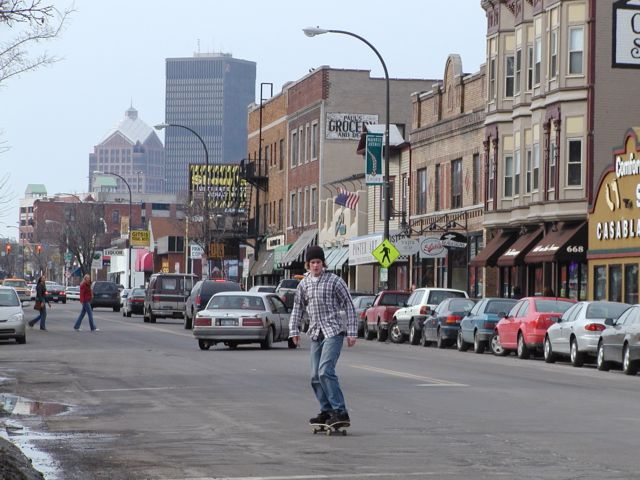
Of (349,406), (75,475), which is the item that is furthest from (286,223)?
(75,475)

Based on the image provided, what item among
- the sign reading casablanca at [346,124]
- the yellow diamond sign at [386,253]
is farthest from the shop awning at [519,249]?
the sign reading casablanca at [346,124]

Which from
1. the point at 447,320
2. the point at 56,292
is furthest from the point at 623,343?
the point at 56,292

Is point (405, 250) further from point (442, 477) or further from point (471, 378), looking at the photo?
point (442, 477)

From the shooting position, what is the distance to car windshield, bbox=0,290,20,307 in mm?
37728

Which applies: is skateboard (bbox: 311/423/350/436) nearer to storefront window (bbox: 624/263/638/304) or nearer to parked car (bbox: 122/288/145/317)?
storefront window (bbox: 624/263/638/304)

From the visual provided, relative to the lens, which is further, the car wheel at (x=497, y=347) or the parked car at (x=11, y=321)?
the parked car at (x=11, y=321)

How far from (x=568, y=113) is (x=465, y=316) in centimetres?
1062

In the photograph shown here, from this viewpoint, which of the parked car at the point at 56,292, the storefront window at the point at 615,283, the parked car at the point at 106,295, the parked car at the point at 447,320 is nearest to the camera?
the parked car at the point at 447,320

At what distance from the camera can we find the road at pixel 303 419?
12.4 meters

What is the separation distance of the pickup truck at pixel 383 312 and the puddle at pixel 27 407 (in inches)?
1023

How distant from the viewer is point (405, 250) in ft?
182

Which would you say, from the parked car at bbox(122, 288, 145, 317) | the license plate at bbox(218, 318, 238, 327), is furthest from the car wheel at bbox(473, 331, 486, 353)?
the parked car at bbox(122, 288, 145, 317)

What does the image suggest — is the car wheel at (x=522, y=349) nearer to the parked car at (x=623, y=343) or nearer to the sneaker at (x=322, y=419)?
the parked car at (x=623, y=343)

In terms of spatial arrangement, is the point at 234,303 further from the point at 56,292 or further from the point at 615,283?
the point at 56,292
